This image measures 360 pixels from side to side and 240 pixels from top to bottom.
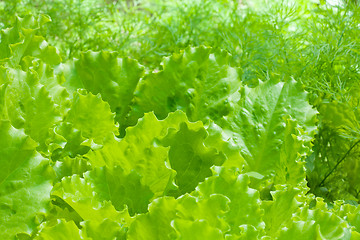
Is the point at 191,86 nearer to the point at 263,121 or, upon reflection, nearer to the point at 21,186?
the point at 263,121

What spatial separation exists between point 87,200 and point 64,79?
1.03ft

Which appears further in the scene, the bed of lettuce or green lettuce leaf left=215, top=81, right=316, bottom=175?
green lettuce leaf left=215, top=81, right=316, bottom=175

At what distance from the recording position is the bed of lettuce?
1.83ft

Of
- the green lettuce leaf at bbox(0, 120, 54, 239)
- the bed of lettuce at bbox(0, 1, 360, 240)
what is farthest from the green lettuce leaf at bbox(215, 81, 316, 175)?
the green lettuce leaf at bbox(0, 120, 54, 239)

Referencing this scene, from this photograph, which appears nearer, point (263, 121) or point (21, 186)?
point (21, 186)

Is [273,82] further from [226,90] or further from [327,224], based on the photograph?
[327,224]

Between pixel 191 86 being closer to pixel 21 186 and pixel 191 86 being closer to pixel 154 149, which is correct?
pixel 154 149

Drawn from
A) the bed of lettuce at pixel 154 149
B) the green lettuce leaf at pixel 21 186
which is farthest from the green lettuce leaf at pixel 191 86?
the green lettuce leaf at pixel 21 186

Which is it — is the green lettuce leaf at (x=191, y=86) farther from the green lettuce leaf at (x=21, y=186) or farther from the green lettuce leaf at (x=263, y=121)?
the green lettuce leaf at (x=21, y=186)

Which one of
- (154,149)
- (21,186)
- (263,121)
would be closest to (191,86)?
(263,121)

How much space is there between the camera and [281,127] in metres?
0.87

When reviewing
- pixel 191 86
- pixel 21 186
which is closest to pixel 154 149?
pixel 21 186

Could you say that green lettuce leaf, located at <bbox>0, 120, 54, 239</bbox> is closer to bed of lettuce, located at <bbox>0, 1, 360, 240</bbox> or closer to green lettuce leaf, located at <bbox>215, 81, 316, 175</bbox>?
bed of lettuce, located at <bbox>0, 1, 360, 240</bbox>

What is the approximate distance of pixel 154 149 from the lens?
2.09 feet
